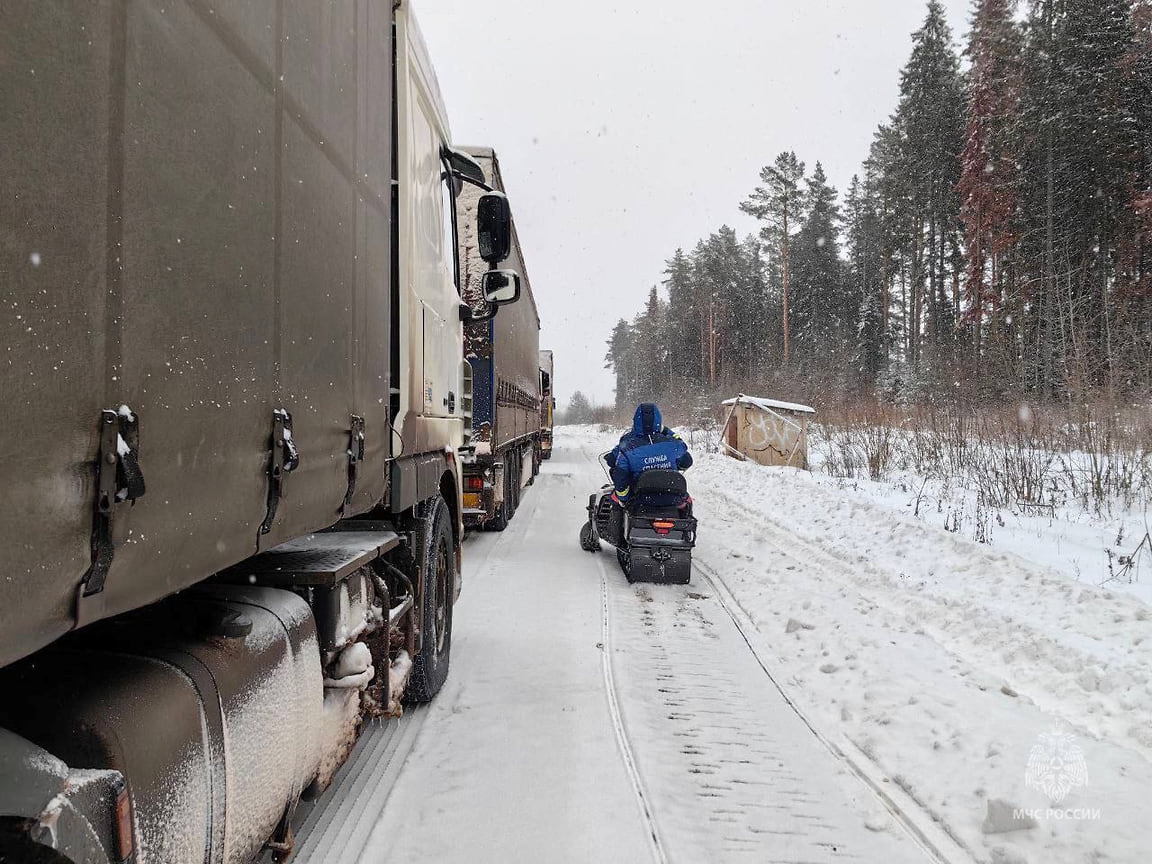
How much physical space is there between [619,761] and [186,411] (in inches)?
116

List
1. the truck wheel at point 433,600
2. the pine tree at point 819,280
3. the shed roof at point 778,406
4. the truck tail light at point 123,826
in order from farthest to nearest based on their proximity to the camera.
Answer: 1. the pine tree at point 819,280
2. the shed roof at point 778,406
3. the truck wheel at point 433,600
4. the truck tail light at point 123,826

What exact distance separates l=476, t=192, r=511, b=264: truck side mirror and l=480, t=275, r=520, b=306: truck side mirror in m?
0.26

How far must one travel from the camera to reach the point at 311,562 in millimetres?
2660

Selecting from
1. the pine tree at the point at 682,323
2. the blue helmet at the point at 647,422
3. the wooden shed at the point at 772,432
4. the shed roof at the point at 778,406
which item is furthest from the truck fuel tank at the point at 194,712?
the pine tree at the point at 682,323

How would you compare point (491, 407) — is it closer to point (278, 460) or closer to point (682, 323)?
point (278, 460)

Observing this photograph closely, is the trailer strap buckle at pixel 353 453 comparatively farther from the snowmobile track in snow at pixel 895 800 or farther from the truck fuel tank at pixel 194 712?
the snowmobile track in snow at pixel 895 800

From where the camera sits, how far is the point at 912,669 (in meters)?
4.64

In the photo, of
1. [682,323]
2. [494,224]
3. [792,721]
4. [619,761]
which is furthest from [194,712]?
[682,323]

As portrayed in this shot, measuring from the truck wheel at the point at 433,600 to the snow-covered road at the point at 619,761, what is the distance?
20 centimetres

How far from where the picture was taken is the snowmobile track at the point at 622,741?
290cm

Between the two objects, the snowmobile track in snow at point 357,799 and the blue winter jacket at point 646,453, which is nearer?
the snowmobile track in snow at point 357,799

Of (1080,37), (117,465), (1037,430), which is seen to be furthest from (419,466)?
(1080,37)

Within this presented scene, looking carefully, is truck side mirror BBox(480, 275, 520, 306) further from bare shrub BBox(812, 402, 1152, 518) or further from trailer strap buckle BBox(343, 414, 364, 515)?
bare shrub BBox(812, 402, 1152, 518)

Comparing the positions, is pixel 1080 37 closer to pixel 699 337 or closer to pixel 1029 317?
pixel 1029 317
